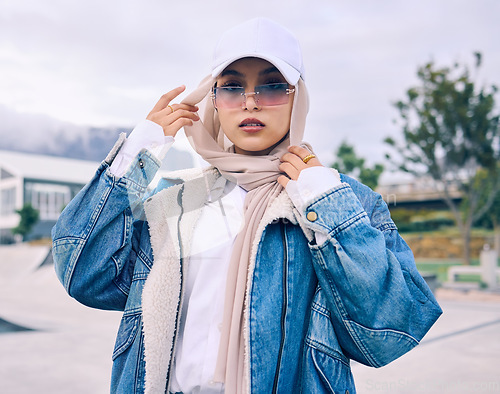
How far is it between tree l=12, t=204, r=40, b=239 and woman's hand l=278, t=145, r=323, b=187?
29.8m

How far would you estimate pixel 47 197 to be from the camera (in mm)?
31797

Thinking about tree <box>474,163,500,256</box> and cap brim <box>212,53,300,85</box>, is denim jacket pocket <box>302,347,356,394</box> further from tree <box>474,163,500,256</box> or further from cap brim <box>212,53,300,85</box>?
tree <box>474,163,500,256</box>

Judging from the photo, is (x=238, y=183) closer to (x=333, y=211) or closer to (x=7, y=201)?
(x=333, y=211)

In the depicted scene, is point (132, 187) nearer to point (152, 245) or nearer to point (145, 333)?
point (152, 245)

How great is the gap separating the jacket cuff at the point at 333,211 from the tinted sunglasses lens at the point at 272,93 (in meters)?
0.29

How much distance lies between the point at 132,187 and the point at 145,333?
15.1 inches

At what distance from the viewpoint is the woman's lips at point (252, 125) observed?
52.6 inches

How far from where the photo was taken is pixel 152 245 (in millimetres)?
1312

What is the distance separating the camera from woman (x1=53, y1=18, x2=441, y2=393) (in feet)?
3.85

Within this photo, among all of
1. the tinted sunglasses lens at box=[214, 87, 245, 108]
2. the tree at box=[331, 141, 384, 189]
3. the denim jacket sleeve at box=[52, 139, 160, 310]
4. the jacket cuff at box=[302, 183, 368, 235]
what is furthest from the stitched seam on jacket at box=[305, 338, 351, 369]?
the tree at box=[331, 141, 384, 189]

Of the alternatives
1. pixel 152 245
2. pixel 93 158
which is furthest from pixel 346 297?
pixel 93 158

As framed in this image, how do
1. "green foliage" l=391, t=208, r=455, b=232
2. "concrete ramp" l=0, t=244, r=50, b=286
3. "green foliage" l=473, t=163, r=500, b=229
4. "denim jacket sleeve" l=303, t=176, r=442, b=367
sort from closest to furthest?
"denim jacket sleeve" l=303, t=176, r=442, b=367 → "concrete ramp" l=0, t=244, r=50, b=286 → "green foliage" l=473, t=163, r=500, b=229 → "green foliage" l=391, t=208, r=455, b=232

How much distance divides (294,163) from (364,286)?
0.37m

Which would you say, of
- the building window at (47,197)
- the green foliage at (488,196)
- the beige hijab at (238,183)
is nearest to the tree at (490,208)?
the green foliage at (488,196)
